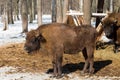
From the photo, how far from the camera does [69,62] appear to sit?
10719mm

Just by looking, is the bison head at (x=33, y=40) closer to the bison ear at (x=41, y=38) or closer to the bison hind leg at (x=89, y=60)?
the bison ear at (x=41, y=38)

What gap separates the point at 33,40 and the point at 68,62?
2.21 m

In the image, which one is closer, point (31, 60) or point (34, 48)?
point (34, 48)

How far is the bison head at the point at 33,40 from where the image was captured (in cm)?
884

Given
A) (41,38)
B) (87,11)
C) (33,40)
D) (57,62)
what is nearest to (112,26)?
(87,11)

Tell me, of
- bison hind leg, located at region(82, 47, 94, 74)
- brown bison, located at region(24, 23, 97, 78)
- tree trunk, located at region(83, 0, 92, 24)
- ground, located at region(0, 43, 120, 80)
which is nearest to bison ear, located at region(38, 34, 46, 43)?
brown bison, located at region(24, 23, 97, 78)

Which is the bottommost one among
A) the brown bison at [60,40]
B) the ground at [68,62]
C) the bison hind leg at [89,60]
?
the ground at [68,62]

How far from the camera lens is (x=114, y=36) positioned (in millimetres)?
11047

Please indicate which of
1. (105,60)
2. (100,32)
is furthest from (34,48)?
(100,32)

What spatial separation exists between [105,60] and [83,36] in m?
2.01

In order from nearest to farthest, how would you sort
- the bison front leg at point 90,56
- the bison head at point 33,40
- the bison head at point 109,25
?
the bison head at point 33,40 → the bison front leg at point 90,56 → the bison head at point 109,25

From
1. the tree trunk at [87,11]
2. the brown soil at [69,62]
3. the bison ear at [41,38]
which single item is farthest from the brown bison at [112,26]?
the bison ear at [41,38]

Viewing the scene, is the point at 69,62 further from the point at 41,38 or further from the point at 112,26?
the point at 41,38

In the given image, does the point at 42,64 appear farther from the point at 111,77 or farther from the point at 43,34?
the point at 111,77
